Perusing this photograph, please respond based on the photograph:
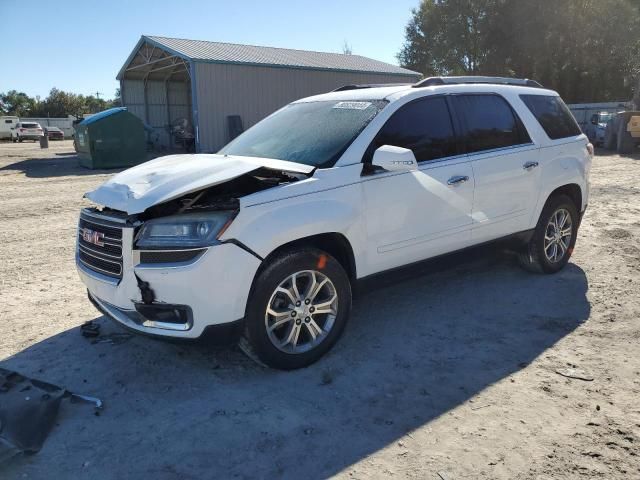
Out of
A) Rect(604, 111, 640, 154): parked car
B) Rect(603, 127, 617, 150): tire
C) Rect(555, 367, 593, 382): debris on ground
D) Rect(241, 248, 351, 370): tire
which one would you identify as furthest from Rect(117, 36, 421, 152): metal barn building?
Rect(555, 367, 593, 382): debris on ground

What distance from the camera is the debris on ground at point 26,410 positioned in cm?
277

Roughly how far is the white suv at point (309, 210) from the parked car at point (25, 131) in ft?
148

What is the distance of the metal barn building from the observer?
21984mm

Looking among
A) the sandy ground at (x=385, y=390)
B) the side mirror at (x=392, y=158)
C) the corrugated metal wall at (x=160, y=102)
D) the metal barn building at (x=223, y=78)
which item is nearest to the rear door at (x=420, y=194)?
the side mirror at (x=392, y=158)

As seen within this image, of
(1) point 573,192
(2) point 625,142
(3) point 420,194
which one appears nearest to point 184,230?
(3) point 420,194

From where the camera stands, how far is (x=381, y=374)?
3582mm

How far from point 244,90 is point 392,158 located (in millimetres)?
20618

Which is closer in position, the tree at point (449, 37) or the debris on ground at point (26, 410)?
the debris on ground at point (26, 410)

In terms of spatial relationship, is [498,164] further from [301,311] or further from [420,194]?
[301,311]

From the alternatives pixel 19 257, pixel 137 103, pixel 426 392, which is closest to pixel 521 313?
pixel 426 392

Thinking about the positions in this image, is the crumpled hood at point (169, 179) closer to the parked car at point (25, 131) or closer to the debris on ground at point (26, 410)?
the debris on ground at point (26, 410)

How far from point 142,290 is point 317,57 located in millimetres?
26278

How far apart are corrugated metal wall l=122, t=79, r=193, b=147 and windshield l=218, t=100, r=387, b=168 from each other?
79.6 feet

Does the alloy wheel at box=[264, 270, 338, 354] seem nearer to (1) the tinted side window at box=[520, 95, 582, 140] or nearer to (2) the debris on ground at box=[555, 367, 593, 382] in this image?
(2) the debris on ground at box=[555, 367, 593, 382]
